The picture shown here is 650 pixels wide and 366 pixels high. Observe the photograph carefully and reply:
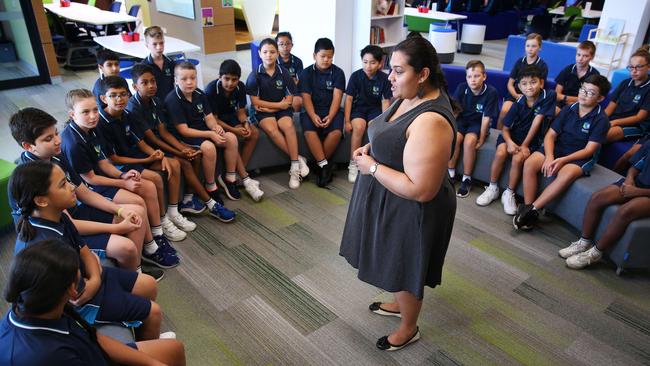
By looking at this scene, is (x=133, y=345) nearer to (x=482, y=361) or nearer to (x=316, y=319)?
(x=316, y=319)

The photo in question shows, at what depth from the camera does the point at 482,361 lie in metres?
2.18

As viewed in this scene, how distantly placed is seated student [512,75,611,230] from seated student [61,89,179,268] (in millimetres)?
2472

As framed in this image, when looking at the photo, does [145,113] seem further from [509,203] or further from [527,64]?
[527,64]

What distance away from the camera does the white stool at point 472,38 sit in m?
8.45

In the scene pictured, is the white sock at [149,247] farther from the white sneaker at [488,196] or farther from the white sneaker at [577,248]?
the white sneaker at [577,248]

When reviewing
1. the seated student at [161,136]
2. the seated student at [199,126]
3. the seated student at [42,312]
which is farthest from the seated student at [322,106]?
the seated student at [42,312]

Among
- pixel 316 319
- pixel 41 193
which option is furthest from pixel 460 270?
pixel 41 193

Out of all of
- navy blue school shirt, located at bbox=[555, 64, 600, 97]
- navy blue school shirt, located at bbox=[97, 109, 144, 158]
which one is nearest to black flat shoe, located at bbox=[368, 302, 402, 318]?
navy blue school shirt, located at bbox=[97, 109, 144, 158]

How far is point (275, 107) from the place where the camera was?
3891mm

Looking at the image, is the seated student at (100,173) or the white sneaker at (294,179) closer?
the seated student at (100,173)

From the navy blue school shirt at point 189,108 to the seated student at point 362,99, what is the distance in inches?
48.3

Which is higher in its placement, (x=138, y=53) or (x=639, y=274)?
(x=138, y=53)

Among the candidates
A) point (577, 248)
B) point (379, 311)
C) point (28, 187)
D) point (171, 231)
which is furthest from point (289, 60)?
point (28, 187)

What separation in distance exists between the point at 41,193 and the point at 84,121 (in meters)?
0.89
